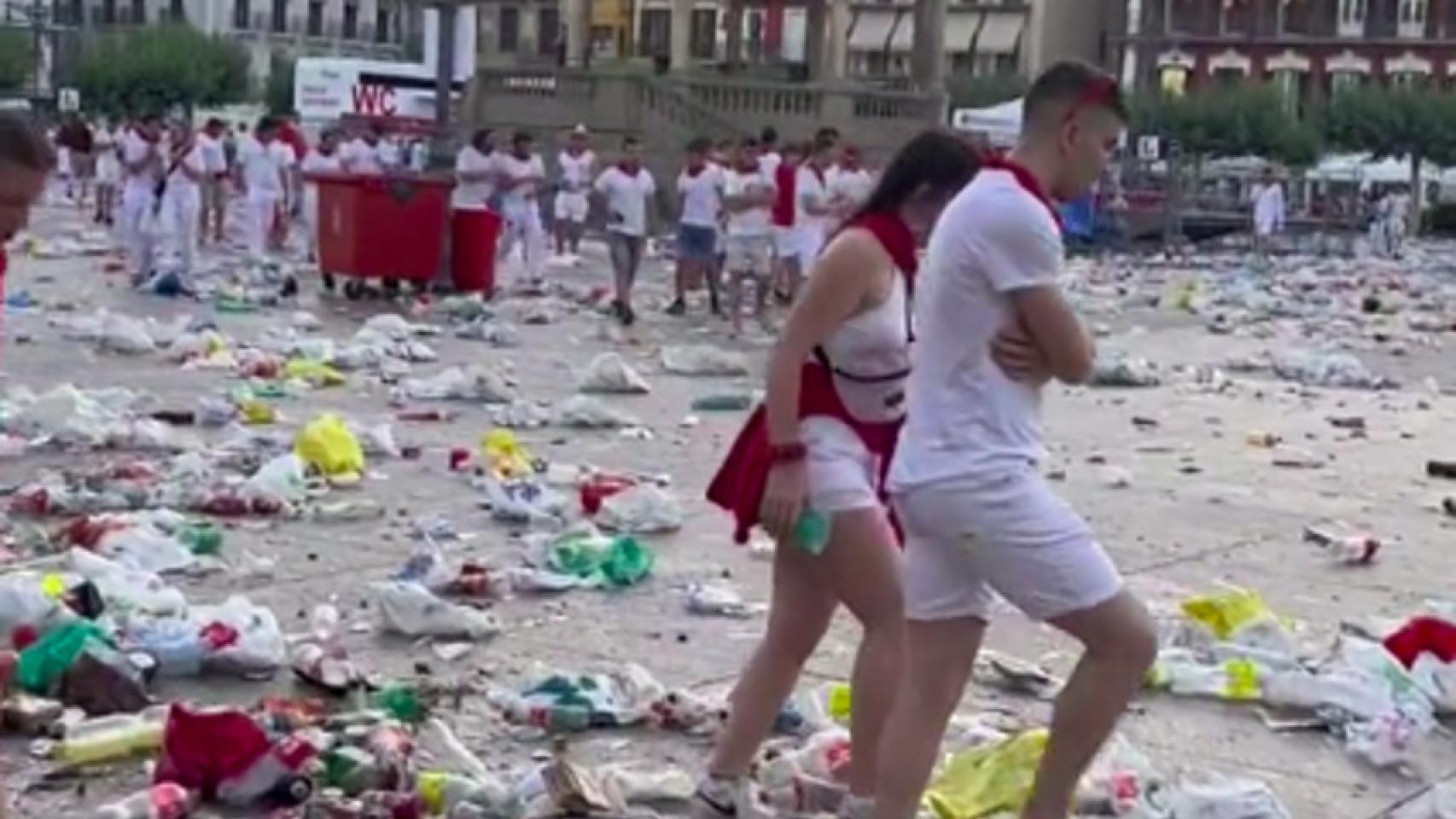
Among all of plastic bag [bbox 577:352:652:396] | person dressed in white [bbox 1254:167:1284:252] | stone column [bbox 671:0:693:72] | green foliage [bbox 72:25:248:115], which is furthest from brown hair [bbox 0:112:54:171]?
stone column [bbox 671:0:693:72]

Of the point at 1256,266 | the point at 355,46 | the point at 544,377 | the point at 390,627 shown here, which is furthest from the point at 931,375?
the point at 355,46

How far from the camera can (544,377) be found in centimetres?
1859

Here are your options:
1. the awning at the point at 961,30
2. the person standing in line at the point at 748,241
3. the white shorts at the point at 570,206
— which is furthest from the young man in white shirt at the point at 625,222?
the awning at the point at 961,30

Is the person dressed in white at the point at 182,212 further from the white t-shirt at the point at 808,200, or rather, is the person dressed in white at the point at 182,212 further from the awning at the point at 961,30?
the awning at the point at 961,30

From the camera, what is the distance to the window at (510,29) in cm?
9344

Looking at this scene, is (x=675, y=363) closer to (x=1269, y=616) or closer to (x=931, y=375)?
(x=1269, y=616)

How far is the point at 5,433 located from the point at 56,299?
9900 mm

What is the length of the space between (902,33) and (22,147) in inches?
3373

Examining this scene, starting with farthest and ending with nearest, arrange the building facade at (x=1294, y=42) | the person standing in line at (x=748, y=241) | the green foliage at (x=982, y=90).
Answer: the building facade at (x=1294, y=42) < the green foliage at (x=982, y=90) < the person standing in line at (x=748, y=241)

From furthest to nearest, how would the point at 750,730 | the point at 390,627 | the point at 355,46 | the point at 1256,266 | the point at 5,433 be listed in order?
the point at 355,46 < the point at 1256,266 < the point at 5,433 < the point at 390,627 < the point at 750,730

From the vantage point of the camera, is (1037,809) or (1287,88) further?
(1287,88)

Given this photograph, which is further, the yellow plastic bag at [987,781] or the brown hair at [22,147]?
the yellow plastic bag at [987,781]

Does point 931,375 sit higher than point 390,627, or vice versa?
point 931,375

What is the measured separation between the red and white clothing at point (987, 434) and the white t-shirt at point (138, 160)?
21159 millimetres
